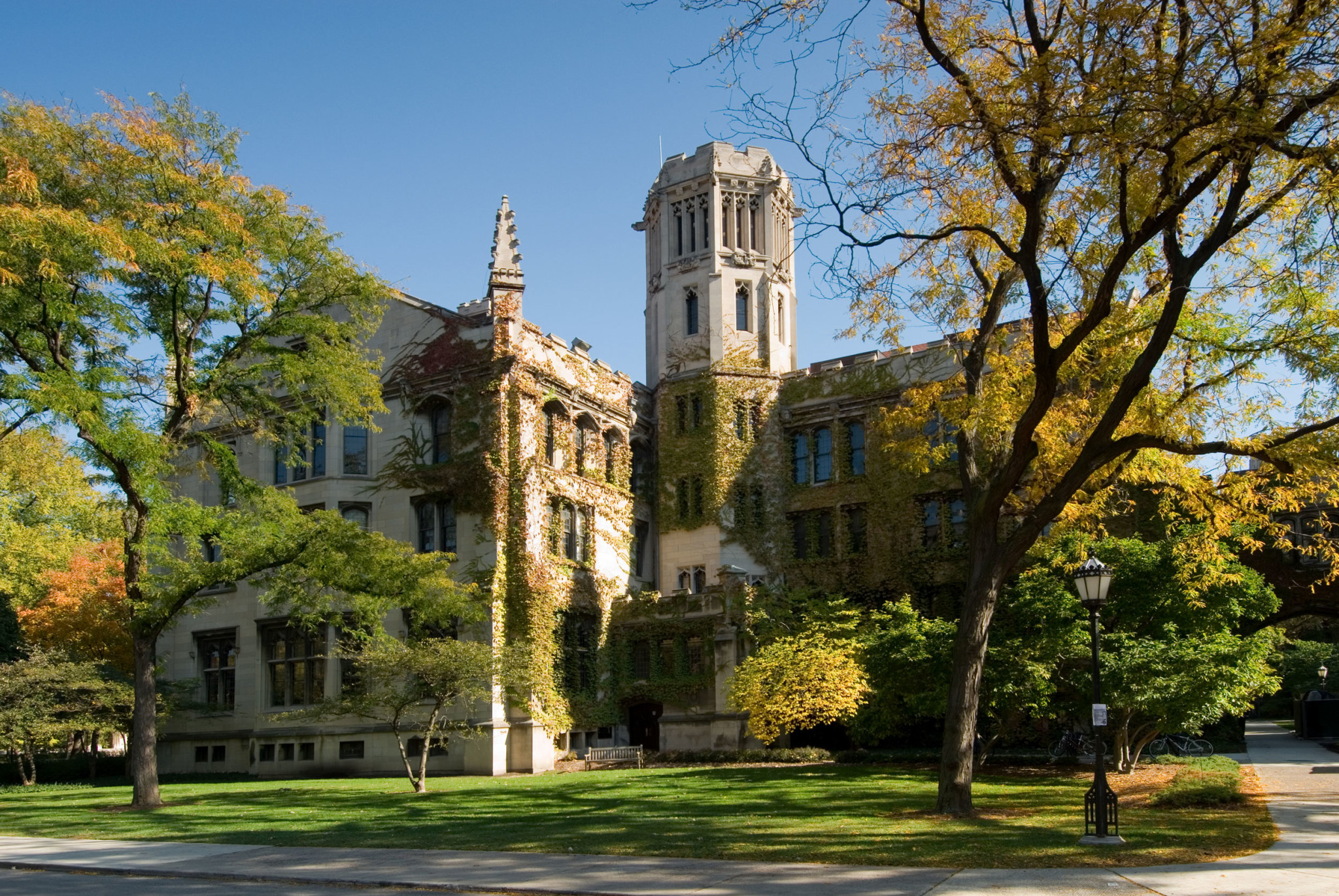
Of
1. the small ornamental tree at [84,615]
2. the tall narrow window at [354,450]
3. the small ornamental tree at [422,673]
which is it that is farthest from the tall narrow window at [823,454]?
the small ornamental tree at [84,615]

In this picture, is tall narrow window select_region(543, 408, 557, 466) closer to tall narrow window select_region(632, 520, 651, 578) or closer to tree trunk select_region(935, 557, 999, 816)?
tall narrow window select_region(632, 520, 651, 578)

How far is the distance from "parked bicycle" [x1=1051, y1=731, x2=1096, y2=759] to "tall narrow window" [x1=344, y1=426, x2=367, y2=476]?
22.3m

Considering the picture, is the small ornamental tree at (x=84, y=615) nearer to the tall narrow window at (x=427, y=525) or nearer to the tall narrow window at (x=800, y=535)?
the tall narrow window at (x=427, y=525)

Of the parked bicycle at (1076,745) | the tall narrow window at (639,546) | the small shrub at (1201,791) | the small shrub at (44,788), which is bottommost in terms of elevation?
the small shrub at (44,788)

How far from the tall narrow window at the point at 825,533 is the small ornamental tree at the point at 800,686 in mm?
9683

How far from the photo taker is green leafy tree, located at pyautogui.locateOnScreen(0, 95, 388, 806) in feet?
70.1

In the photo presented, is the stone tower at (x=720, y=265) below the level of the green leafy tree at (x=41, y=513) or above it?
above

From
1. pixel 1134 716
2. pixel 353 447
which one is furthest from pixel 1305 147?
pixel 353 447

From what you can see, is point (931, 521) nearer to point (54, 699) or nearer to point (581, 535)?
point (581, 535)

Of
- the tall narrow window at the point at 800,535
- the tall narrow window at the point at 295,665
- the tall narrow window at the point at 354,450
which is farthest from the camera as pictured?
the tall narrow window at the point at 800,535

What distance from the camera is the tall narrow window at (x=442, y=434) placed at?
3572 centimetres

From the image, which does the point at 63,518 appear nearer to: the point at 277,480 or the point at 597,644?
the point at 277,480

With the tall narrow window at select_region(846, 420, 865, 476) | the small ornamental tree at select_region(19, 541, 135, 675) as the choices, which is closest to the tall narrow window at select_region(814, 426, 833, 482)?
the tall narrow window at select_region(846, 420, 865, 476)

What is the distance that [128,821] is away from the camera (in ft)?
65.4
